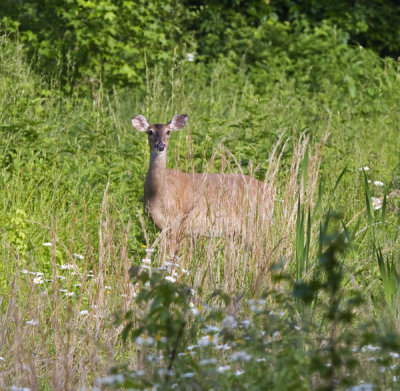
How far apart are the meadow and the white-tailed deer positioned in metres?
0.13

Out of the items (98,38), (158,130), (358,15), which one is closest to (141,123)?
(158,130)

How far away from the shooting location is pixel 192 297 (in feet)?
15.5

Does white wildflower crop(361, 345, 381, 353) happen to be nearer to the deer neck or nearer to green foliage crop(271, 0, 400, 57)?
the deer neck

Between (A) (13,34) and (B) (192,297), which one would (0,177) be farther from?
(A) (13,34)

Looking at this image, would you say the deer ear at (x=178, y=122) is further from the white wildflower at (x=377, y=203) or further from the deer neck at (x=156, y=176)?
the white wildflower at (x=377, y=203)

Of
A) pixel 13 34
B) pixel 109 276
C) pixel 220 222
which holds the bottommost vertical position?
pixel 109 276

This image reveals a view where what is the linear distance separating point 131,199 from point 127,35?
4.35 meters

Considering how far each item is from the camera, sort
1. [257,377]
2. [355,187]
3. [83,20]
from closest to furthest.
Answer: [257,377]
[355,187]
[83,20]

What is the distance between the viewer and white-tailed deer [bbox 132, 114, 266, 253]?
521 cm

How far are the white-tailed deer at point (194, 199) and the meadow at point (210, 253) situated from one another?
0.42ft

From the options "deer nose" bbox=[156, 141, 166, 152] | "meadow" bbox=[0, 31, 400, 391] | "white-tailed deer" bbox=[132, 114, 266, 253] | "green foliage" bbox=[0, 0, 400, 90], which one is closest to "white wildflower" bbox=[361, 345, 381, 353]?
"meadow" bbox=[0, 31, 400, 391]

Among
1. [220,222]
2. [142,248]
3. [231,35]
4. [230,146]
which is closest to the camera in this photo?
[220,222]

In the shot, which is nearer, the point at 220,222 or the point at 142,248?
the point at 220,222

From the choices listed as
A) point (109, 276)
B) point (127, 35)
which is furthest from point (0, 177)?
point (127, 35)
